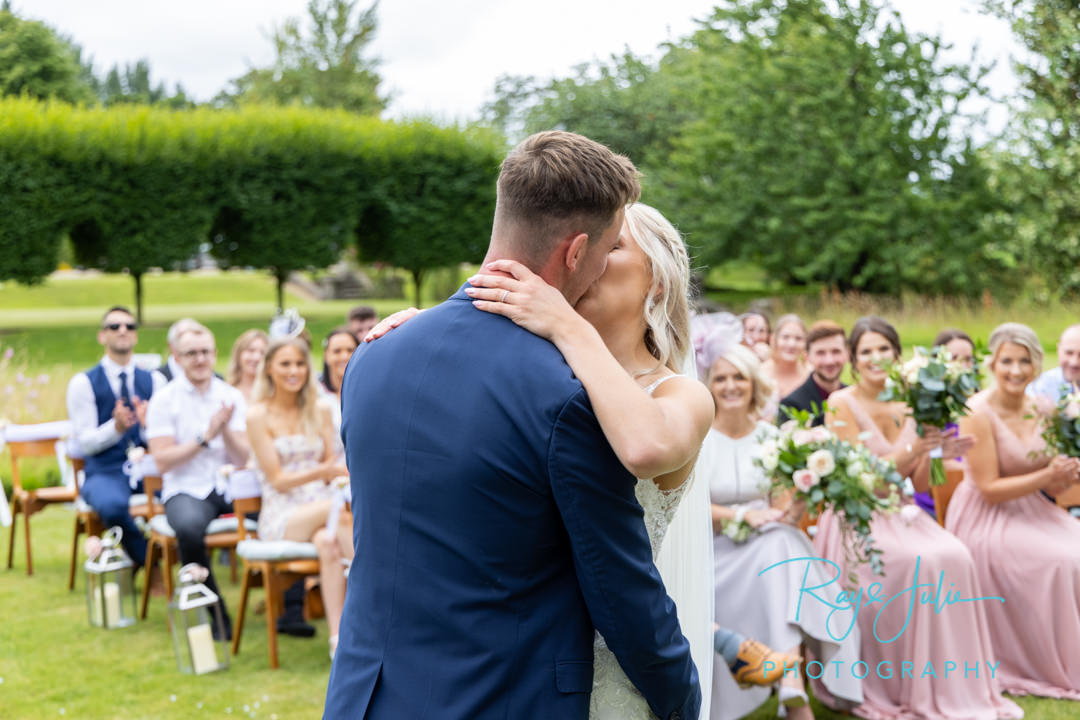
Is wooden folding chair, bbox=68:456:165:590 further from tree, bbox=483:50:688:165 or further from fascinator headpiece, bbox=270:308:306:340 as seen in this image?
tree, bbox=483:50:688:165

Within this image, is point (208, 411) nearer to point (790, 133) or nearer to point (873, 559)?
point (873, 559)

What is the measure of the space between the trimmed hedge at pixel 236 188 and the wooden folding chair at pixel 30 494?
49.7 feet

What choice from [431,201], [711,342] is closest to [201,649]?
[711,342]

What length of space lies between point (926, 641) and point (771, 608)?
0.95m

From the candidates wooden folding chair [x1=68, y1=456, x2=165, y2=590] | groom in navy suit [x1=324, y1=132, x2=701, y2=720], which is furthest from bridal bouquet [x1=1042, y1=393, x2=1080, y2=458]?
wooden folding chair [x1=68, y1=456, x2=165, y2=590]

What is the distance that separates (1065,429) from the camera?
594 cm

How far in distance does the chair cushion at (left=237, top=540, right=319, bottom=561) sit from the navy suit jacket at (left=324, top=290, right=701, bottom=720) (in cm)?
471

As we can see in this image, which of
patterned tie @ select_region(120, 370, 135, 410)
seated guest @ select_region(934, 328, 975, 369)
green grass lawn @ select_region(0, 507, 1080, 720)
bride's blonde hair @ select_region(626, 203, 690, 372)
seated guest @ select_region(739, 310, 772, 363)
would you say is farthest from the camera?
seated guest @ select_region(739, 310, 772, 363)

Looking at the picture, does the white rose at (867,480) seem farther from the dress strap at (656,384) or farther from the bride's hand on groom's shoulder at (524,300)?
the bride's hand on groom's shoulder at (524,300)

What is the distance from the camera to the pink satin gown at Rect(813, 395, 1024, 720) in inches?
213

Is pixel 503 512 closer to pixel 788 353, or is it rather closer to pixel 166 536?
pixel 166 536

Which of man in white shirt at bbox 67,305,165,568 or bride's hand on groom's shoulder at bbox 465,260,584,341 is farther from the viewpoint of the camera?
man in white shirt at bbox 67,305,165,568

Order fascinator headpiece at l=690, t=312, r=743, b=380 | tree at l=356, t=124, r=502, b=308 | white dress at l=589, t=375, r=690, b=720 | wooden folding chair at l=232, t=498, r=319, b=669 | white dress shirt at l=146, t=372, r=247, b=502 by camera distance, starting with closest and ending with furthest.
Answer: white dress at l=589, t=375, r=690, b=720
fascinator headpiece at l=690, t=312, r=743, b=380
wooden folding chair at l=232, t=498, r=319, b=669
white dress shirt at l=146, t=372, r=247, b=502
tree at l=356, t=124, r=502, b=308

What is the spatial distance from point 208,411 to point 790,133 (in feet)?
76.2
